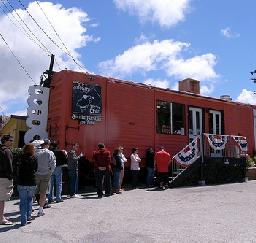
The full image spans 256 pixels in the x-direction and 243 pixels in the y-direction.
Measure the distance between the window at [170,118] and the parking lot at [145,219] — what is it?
436 centimetres

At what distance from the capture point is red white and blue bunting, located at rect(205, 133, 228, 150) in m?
16.8

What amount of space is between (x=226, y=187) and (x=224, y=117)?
5.32 meters

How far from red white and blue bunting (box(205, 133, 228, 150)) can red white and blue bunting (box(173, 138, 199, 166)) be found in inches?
29.5

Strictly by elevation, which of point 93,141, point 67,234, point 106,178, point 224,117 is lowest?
point 67,234

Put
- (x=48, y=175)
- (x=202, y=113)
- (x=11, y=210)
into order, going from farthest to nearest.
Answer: (x=202, y=113) → (x=11, y=210) → (x=48, y=175)

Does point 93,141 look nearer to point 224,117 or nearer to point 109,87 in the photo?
point 109,87

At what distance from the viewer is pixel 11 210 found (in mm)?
10547

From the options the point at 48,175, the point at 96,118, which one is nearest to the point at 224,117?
the point at 96,118

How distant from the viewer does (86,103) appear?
49.5 ft

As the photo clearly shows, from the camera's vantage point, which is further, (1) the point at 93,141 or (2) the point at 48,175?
(1) the point at 93,141

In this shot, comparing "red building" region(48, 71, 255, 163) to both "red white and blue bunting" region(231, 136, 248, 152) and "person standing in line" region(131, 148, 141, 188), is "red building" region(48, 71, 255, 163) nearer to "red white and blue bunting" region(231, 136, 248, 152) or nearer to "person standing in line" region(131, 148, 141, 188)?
"person standing in line" region(131, 148, 141, 188)

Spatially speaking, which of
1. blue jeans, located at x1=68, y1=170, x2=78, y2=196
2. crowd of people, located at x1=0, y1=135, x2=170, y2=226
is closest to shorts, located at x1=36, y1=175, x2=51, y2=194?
crowd of people, located at x1=0, y1=135, x2=170, y2=226

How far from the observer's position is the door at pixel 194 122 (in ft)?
59.6

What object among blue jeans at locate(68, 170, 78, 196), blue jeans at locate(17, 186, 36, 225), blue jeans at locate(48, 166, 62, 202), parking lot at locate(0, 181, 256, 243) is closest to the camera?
parking lot at locate(0, 181, 256, 243)
